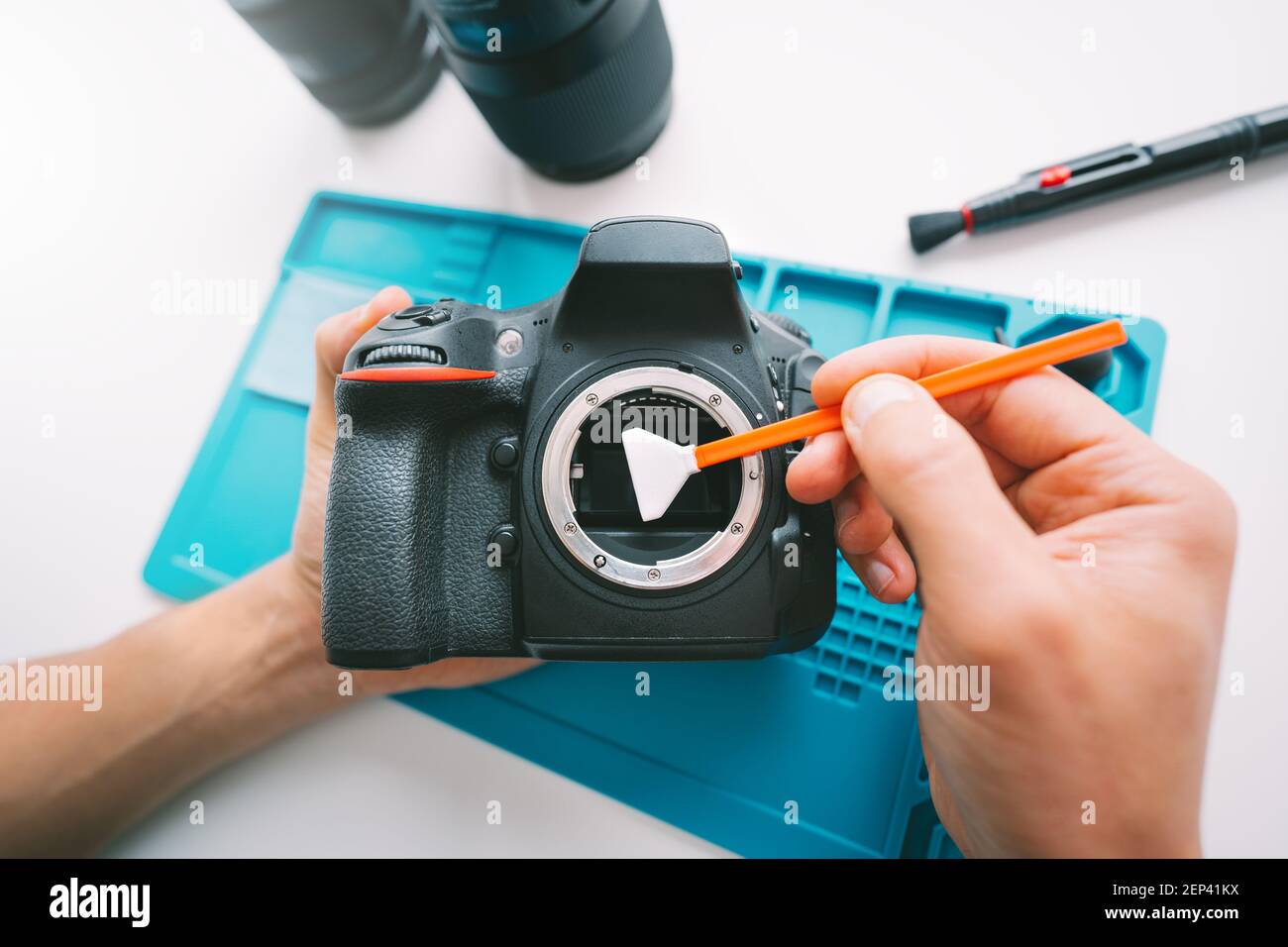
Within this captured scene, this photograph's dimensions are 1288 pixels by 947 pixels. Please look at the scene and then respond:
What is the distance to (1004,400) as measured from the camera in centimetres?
56

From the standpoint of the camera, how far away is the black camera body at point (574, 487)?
1.71 feet

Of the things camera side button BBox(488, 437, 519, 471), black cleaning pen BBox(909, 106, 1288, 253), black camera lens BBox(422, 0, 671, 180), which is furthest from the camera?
black cleaning pen BBox(909, 106, 1288, 253)

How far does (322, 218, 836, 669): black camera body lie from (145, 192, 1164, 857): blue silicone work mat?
0.20 meters

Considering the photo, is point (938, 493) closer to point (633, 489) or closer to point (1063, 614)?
point (1063, 614)

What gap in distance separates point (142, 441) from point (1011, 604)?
97 centimetres

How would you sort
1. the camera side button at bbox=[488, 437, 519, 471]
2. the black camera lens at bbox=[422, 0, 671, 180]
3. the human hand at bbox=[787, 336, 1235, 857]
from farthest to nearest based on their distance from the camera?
the black camera lens at bbox=[422, 0, 671, 180], the camera side button at bbox=[488, 437, 519, 471], the human hand at bbox=[787, 336, 1235, 857]

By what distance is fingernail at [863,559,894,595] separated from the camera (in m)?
0.60

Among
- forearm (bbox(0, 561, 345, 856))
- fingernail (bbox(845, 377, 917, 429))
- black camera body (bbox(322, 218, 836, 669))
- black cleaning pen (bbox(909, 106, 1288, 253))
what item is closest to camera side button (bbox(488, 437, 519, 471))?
black camera body (bbox(322, 218, 836, 669))

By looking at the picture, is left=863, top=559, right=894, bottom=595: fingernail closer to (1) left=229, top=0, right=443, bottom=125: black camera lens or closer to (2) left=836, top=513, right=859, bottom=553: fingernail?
(2) left=836, top=513, right=859, bottom=553: fingernail

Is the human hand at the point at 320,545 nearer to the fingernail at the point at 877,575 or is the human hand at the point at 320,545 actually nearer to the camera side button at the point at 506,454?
the camera side button at the point at 506,454

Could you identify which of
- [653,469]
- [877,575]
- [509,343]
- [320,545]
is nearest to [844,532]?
[877,575]

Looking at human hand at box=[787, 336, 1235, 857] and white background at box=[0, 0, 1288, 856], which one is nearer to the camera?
human hand at box=[787, 336, 1235, 857]

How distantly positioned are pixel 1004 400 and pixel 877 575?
6.3 inches

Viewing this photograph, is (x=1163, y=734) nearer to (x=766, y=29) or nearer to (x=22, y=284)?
(x=766, y=29)
